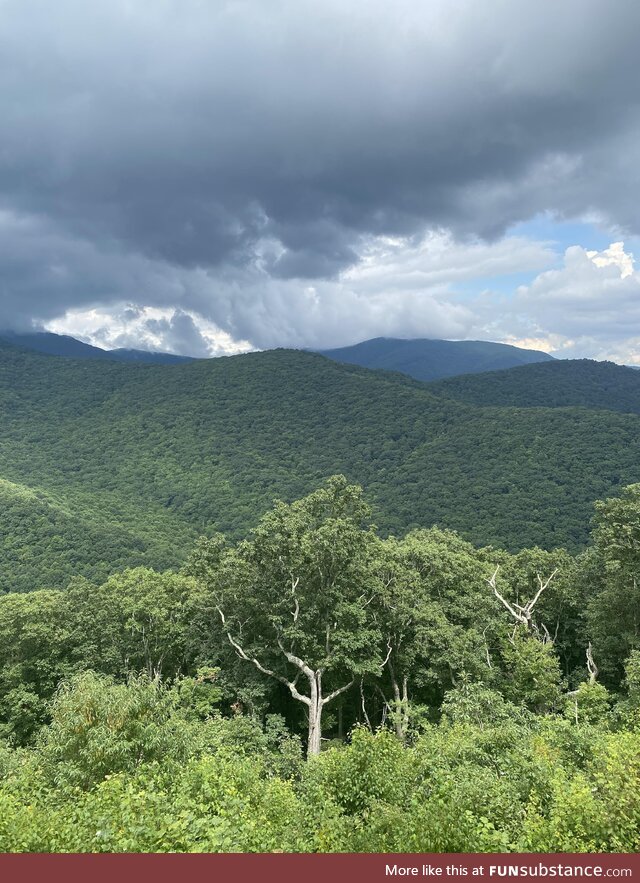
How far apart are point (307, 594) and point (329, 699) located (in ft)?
18.3

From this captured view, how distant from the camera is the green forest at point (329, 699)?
10.8 m

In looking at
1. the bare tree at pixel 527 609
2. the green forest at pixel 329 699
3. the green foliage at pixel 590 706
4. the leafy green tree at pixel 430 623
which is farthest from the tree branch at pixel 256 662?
the bare tree at pixel 527 609

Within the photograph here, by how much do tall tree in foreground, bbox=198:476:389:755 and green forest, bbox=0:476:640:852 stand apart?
14cm

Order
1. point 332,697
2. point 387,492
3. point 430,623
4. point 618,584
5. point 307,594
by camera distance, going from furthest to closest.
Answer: point 387,492
point 430,623
point 307,594
point 618,584
point 332,697

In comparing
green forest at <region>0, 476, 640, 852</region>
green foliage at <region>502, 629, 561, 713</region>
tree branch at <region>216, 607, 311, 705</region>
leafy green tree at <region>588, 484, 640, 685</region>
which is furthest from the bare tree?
tree branch at <region>216, 607, 311, 705</region>

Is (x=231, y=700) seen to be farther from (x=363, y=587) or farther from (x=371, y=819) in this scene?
(x=371, y=819)

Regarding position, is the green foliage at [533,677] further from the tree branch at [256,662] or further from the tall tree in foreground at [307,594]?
the tree branch at [256,662]

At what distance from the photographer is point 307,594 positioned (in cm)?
2953

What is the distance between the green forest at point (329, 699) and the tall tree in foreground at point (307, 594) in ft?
0.45

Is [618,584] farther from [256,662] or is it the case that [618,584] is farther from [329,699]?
[256,662]

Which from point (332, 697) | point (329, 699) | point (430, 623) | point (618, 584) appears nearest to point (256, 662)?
point (329, 699)

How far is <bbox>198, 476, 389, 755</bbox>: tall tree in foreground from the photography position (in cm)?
2761

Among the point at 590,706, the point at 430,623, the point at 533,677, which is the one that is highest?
the point at 430,623

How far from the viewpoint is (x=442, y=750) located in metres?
15.5
